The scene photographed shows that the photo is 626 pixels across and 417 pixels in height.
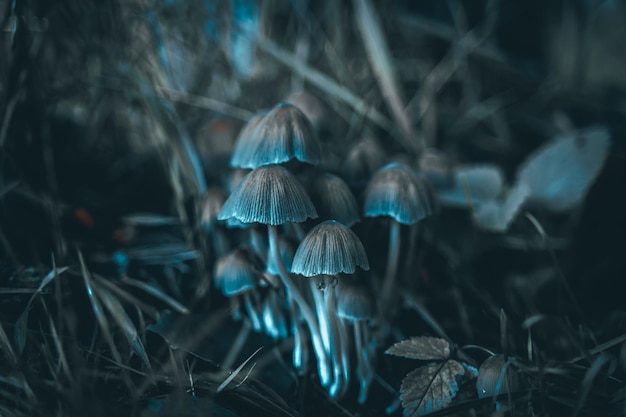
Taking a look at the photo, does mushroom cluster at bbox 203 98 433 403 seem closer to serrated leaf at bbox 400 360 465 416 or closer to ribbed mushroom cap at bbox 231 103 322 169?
ribbed mushroom cap at bbox 231 103 322 169

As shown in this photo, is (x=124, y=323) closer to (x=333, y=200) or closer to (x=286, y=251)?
(x=286, y=251)

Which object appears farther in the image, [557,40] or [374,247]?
[557,40]

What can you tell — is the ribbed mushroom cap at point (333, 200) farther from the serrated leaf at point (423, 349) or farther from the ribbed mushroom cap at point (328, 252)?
the serrated leaf at point (423, 349)

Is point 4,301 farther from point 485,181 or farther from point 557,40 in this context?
point 557,40

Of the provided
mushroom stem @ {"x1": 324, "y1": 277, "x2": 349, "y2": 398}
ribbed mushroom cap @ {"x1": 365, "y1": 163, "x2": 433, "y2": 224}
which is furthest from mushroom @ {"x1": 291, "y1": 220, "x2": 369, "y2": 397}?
ribbed mushroom cap @ {"x1": 365, "y1": 163, "x2": 433, "y2": 224}

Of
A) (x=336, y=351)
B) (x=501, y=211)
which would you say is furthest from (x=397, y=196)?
(x=501, y=211)

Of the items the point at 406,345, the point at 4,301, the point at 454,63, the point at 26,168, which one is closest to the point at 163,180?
the point at 26,168

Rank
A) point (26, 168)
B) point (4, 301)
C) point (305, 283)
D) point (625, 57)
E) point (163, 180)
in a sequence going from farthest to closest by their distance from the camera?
point (625, 57)
point (163, 180)
point (26, 168)
point (305, 283)
point (4, 301)
